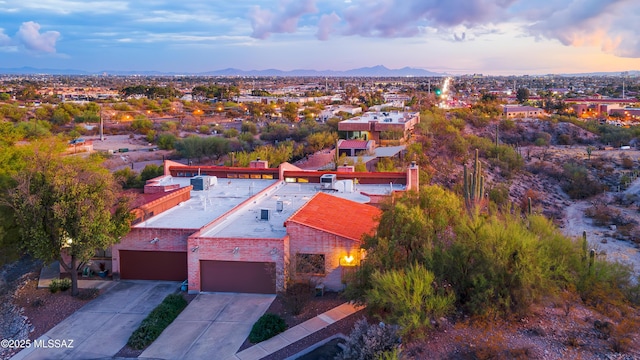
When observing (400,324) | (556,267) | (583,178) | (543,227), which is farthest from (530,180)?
(400,324)

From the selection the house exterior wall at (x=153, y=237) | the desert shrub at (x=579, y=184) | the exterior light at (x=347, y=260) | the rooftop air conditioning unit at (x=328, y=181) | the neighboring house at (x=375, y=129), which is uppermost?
the neighboring house at (x=375, y=129)

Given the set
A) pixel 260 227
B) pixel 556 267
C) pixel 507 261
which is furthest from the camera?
pixel 260 227

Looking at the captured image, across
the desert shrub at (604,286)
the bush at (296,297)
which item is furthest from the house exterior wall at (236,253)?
the desert shrub at (604,286)

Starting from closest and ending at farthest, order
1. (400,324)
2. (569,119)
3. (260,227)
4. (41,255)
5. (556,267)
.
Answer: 1. (400,324)
2. (556,267)
3. (41,255)
4. (260,227)
5. (569,119)

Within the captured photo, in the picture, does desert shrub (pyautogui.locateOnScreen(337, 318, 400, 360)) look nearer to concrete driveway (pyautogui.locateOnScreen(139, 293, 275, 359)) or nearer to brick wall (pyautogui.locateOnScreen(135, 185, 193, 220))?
concrete driveway (pyautogui.locateOnScreen(139, 293, 275, 359))

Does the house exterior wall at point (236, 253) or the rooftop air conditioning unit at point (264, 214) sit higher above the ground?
the rooftop air conditioning unit at point (264, 214)

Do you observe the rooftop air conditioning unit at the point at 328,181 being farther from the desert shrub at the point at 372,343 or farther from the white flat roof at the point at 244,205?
the desert shrub at the point at 372,343

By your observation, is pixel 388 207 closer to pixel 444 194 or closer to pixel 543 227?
pixel 444 194
